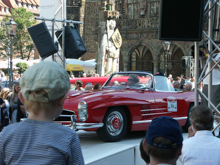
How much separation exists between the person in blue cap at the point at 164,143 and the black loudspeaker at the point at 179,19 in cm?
432

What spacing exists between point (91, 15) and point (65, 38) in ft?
132

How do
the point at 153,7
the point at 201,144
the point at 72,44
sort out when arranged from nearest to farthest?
the point at 201,144 → the point at 72,44 → the point at 153,7

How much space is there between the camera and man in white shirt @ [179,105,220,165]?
3387 mm

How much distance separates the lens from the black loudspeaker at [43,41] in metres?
9.27

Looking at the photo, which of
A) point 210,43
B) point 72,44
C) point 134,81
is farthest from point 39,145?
point 72,44

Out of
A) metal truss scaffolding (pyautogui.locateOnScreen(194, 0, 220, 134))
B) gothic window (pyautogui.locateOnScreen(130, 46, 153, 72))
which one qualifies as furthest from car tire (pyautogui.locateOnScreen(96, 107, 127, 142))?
gothic window (pyautogui.locateOnScreen(130, 46, 153, 72))

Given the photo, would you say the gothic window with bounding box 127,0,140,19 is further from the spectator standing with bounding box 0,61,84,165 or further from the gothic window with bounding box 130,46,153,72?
the spectator standing with bounding box 0,61,84,165

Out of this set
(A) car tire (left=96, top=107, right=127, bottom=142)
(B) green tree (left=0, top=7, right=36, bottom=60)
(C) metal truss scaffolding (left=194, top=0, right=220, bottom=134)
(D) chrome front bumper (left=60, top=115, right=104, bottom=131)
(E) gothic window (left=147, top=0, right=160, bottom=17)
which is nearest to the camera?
(C) metal truss scaffolding (left=194, top=0, right=220, bottom=134)

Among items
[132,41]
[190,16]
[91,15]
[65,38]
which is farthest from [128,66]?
[190,16]

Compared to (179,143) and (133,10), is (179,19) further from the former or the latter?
(133,10)

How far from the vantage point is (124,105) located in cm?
795

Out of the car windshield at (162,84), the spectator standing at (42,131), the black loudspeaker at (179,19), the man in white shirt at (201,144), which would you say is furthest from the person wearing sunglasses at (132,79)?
the spectator standing at (42,131)

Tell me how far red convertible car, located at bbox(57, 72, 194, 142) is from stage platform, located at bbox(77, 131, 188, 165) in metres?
0.27

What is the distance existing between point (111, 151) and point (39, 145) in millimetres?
4202
